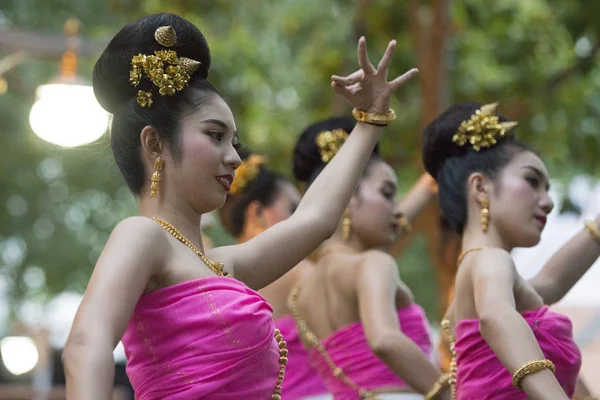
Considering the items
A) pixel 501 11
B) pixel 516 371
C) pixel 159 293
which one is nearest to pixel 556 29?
pixel 501 11

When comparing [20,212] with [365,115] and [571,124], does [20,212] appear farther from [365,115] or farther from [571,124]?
[365,115]

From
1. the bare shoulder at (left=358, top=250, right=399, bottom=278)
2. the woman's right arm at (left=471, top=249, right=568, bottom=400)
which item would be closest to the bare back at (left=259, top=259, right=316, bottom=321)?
the bare shoulder at (left=358, top=250, right=399, bottom=278)

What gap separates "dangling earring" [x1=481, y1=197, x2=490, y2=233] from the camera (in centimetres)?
389

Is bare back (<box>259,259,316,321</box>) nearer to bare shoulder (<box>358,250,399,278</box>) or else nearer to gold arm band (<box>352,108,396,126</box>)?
bare shoulder (<box>358,250,399,278</box>)

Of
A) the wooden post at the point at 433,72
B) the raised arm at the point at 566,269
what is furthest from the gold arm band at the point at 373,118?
the wooden post at the point at 433,72

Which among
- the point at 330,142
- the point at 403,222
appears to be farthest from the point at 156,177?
the point at 403,222

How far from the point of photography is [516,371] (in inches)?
127

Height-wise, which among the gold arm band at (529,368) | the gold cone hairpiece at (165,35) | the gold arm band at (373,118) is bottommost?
the gold arm band at (529,368)

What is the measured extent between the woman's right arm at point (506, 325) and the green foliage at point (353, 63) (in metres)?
5.10

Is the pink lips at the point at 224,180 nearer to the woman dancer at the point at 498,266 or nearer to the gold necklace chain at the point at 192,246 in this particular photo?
the gold necklace chain at the point at 192,246

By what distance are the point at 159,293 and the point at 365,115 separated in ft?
2.75

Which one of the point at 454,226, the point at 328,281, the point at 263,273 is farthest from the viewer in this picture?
the point at 328,281

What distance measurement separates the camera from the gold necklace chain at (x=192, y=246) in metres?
2.78

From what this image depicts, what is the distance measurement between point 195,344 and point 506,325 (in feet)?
3.58
